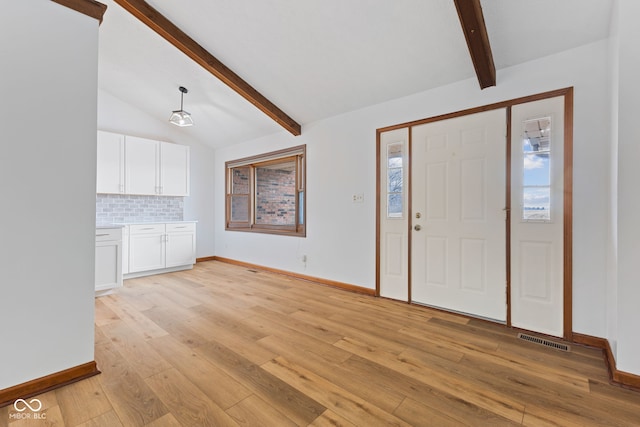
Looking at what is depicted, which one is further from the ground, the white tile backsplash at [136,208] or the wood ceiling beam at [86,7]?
the wood ceiling beam at [86,7]

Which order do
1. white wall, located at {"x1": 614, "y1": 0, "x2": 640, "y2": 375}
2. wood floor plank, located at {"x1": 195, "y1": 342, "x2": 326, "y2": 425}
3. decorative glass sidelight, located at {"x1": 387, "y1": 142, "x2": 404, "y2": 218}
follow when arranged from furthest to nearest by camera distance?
1. decorative glass sidelight, located at {"x1": 387, "y1": 142, "x2": 404, "y2": 218}
2. white wall, located at {"x1": 614, "y1": 0, "x2": 640, "y2": 375}
3. wood floor plank, located at {"x1": 195, "y1": 342, "x2": 326, "y2": 425}

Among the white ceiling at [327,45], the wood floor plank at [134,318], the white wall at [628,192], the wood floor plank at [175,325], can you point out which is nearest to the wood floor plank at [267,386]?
the wood floor plank at [175,325]

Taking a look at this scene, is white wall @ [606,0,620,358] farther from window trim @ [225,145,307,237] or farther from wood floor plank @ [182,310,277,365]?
window trim @ [225,145,307,237]

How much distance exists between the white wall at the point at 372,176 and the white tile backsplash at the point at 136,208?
2.85ft

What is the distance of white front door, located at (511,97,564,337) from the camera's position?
244 centimetres

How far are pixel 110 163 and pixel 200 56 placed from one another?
245cm

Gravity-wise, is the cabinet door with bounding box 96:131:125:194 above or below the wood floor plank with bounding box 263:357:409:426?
above

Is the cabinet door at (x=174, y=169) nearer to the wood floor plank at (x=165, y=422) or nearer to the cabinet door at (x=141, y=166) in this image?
the cabinet door at (x=141, y=166)

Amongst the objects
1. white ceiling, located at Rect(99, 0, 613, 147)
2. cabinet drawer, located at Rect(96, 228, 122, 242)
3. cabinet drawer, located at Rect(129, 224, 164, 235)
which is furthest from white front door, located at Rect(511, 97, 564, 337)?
cabinet drawer, located at Rect(129, 224, 164, 235)

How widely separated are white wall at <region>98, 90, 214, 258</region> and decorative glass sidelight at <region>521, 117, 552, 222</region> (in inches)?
202

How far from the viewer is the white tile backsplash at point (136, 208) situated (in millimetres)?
4762

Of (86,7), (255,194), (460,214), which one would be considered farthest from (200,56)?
(460,214)

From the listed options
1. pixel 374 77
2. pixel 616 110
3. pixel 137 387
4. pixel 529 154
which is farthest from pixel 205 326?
pixel 616 110

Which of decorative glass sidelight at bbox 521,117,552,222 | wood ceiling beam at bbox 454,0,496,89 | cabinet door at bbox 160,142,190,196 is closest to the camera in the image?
wood ceiling beam at bbox 454,0,496,89
